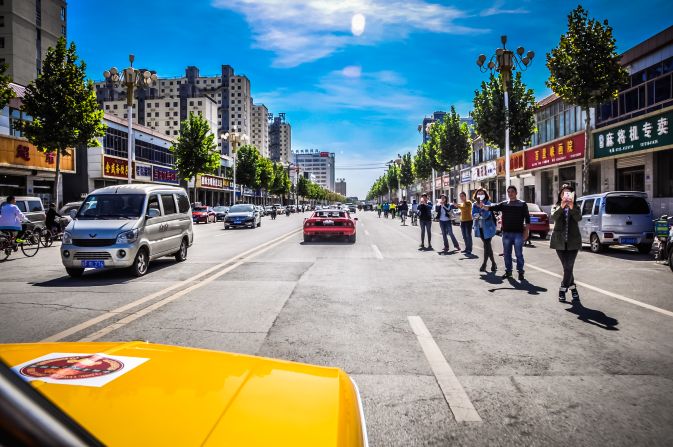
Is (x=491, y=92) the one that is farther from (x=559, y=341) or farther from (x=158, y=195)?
(x=559, y=341)

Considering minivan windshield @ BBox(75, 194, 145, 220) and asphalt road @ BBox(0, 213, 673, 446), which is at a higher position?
minivan windshield @ BBox(75, 194, 145, 220)

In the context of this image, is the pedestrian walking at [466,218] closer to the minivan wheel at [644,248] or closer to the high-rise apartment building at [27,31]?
the minivan wheel at [644,248]

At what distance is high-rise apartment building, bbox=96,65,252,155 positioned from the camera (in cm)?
10556

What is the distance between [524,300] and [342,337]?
3.65 metres

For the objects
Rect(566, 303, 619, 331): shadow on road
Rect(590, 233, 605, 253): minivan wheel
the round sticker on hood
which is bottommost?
Rect(566, 303, 619, 331): shadow on road

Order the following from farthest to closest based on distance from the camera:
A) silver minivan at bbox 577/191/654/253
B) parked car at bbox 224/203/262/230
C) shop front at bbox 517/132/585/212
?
parked car at bbox 224/203/262/230
shop front at bbox 517/132/585/212
silver minivan at bbox 577/191/654/253

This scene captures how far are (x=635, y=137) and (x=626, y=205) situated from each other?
379 inches

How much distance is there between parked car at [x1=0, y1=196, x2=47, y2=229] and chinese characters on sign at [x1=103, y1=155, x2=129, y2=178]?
20.3m

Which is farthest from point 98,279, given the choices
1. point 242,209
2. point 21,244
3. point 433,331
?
point 242,209

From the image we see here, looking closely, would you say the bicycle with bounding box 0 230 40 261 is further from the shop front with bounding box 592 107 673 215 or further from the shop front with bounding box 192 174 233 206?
the shop front with bounding box 192 174 233 206

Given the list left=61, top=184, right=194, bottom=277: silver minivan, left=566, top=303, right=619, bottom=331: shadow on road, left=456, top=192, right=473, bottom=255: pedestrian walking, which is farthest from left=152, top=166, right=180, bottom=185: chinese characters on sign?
left=566, top=303, right=619, bottom=331: shadow on road

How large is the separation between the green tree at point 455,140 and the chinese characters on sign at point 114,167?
30877mm

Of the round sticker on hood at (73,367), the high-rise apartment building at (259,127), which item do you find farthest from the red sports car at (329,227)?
the high-rise apartment building at (259,127)

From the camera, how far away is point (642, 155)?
2253 cm
